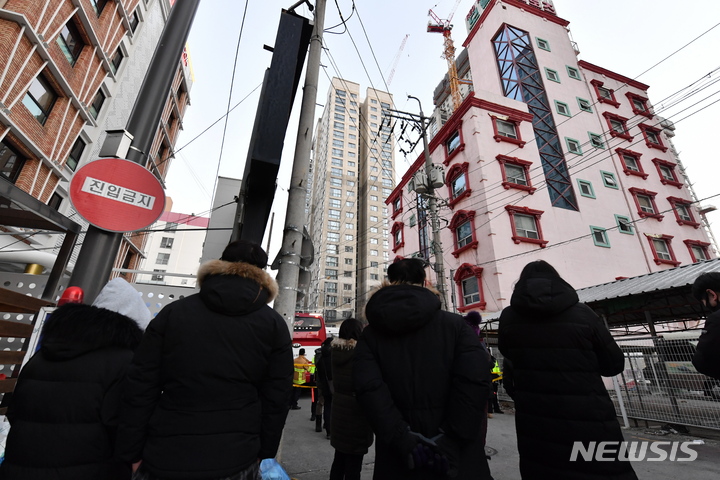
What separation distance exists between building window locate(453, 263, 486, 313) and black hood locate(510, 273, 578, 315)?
A: 14419mm

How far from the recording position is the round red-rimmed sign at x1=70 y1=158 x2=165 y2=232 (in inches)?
100

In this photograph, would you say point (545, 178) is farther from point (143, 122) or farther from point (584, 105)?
point (143, 122)

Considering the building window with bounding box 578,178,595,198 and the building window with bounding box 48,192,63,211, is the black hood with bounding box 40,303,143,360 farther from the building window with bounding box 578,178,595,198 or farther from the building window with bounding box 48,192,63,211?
the building window with bounding box 578,178,595,198

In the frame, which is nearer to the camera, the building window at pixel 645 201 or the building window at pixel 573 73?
the building window at pixel 645 201

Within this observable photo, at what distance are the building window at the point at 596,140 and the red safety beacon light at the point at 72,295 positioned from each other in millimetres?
26332

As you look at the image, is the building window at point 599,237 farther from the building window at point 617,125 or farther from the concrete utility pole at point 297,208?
the concrete utility pole at point 297,208

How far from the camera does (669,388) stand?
6.57m

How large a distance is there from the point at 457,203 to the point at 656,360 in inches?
510

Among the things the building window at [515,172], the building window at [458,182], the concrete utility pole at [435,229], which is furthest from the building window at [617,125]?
the concrete utility pole at [435,229]

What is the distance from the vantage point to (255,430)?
5.64ft

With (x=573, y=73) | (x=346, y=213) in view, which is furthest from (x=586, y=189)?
(x=346, y=213)

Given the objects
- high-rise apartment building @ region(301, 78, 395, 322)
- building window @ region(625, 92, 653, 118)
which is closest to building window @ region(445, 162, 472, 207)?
building window @ region(625, 92, 653, 118)

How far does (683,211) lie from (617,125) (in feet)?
24.5

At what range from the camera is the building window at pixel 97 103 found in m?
15.4
